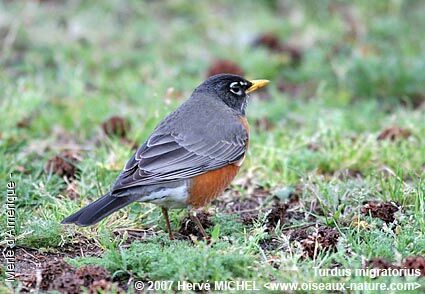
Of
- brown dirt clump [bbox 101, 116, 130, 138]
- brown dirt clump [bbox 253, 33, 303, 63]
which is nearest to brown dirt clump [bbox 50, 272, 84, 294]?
brown dirt clump [bbox 101, 116, 130, 138]

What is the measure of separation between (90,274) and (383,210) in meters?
2.22

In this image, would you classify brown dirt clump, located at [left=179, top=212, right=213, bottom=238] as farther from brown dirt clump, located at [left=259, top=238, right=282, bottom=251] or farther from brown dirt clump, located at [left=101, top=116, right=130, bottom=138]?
brown dirt clump, located at [left=101, top=116, right=130, bottom=138]

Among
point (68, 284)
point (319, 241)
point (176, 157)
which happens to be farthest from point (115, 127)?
point (68, 284)

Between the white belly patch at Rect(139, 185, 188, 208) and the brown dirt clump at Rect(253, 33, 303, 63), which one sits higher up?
the brown dirt clump at Rect(253, 33, 303, 63)

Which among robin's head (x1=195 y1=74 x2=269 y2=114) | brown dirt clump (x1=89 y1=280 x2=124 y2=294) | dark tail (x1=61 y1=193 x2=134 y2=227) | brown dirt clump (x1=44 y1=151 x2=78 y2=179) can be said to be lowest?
brown dirt clump (x1=89 y1=280 x2=124 y2=294)

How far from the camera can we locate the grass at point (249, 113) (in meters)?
5.13

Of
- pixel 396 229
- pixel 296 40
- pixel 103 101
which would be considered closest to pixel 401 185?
pixel 396 229

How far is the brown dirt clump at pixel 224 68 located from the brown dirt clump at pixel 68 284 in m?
5.32

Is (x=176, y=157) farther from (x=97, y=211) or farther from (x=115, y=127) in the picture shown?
(x=115, y=127)

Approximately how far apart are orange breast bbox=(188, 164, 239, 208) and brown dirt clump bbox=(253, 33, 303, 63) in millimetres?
4571

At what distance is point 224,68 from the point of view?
9.71 metres

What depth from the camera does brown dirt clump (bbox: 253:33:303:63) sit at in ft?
34.1

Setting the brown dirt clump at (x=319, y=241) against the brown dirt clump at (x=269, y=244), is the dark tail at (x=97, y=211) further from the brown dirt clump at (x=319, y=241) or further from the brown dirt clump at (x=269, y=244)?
the brown dirt clump at (x=319, y=241)

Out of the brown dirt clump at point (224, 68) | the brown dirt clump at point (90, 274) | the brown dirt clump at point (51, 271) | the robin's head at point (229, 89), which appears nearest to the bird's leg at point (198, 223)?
the brown dirt clump at point (90, 274)
